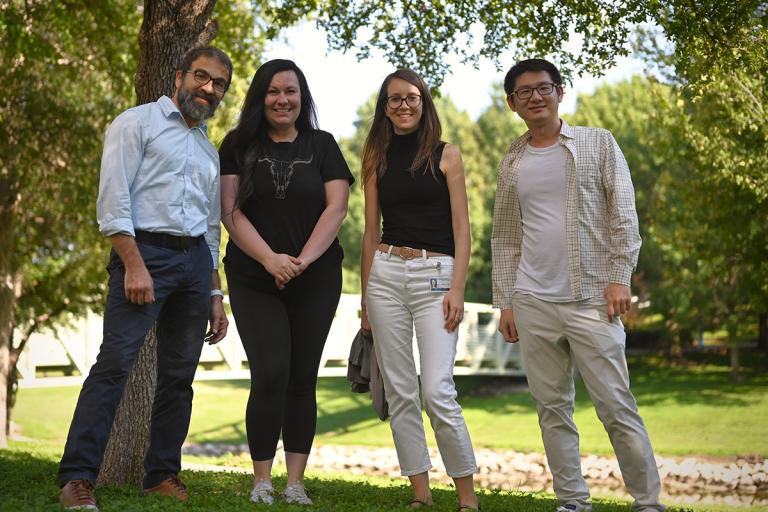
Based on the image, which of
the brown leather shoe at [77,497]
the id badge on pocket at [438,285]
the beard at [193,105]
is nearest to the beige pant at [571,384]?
the id badge on pocket at [438,285]

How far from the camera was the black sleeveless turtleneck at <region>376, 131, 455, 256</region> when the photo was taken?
388 cm

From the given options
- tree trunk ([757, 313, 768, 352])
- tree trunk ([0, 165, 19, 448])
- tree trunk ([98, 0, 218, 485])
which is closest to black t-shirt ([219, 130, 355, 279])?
tree trunk ([98, 0, 218, 485])

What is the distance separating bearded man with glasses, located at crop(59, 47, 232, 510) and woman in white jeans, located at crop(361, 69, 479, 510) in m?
0.70

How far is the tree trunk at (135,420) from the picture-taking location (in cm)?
516

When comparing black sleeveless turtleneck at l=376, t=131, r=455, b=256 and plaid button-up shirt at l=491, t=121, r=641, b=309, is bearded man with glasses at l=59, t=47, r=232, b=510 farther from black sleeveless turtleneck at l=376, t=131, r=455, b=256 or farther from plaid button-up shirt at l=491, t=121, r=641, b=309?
plaid button-up shirt at l=491, t=121, r=641, b=309

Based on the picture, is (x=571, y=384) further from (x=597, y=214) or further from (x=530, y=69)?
(x=530, y=69)

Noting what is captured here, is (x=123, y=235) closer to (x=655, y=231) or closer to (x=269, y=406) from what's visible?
(x=269, y=406)

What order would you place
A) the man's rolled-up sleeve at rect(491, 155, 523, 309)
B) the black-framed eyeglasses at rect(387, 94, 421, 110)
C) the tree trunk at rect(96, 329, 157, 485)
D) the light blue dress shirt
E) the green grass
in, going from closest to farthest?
the light blue dress shirt → the black-framed eyeglasses at rect(387, 94, 421, 110) → the man's rolled-up sleeve at rect(491, 155, 523, 309) → the tree trunk at rect(96, 329, 157, 485) → the green grass

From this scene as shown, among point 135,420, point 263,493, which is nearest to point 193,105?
point 263,493

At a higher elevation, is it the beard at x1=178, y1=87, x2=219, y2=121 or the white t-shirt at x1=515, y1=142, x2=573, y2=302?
the beard at x1=178, y1=87, x2=219, y2=121

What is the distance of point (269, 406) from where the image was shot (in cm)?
387

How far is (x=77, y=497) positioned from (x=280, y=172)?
1.53m

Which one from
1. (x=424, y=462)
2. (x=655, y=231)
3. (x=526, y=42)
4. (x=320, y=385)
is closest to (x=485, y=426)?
(x=655, y=231)

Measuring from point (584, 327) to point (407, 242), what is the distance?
0.82 meters
